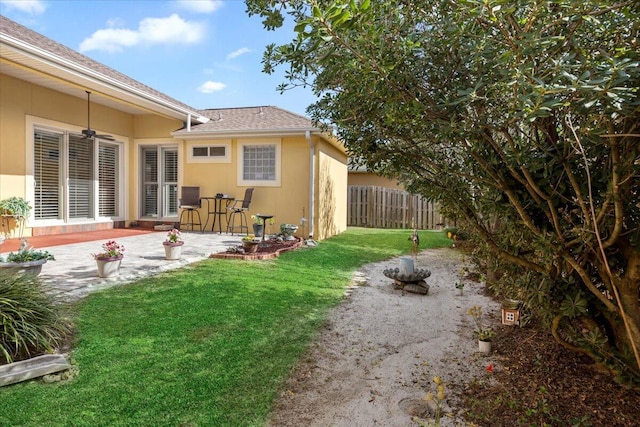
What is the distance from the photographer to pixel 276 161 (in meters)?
10.1

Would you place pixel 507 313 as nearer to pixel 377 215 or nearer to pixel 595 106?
pixel 595 106

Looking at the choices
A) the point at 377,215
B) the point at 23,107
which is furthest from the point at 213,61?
the point at 377,215

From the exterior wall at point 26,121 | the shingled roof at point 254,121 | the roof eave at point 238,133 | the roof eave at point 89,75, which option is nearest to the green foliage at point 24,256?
the roof eave at point 89,75

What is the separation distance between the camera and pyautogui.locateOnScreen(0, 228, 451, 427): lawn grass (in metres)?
2.27

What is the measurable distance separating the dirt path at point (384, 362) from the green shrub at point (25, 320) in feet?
6.28

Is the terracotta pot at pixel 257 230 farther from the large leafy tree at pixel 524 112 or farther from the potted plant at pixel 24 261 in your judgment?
the large leafy tree at pixel 524 112

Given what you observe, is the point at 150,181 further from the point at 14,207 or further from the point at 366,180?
the point at 366,180

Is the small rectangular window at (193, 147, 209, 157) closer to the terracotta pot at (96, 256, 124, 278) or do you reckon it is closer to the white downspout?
the white downspout

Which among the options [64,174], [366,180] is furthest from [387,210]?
[64,174]

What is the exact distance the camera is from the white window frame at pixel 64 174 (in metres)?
8.30

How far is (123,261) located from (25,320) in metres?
3.24

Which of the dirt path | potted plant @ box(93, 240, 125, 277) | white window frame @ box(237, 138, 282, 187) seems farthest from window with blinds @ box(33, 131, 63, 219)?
the dirt path

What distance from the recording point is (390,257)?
8.45 meters

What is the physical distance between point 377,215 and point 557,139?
46.0 feet
